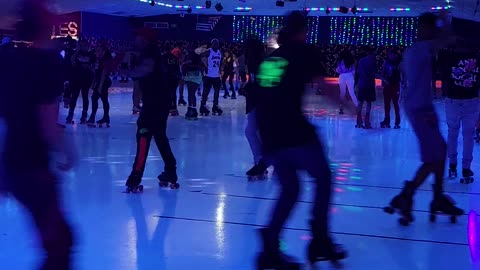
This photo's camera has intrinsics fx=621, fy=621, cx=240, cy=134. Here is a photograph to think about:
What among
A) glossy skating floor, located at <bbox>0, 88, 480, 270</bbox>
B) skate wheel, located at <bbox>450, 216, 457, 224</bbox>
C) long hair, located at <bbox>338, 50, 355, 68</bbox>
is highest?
long hair, located at <bbox>338, 50, 355, 68</bbox>

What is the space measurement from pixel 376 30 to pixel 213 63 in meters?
18.9

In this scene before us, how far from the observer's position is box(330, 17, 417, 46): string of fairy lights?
28.7 metres

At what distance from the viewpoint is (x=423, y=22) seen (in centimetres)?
412

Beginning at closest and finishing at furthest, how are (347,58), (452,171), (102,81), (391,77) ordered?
1. (452,171)
2. (102,81)
3. (391,77)
4. (347,58)

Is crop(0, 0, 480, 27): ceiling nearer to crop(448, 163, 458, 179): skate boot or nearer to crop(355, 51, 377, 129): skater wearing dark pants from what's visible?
crop(355, 51, 377, 129): skater wearing dark pants

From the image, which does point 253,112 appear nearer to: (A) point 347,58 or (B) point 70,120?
(B) point 70,120

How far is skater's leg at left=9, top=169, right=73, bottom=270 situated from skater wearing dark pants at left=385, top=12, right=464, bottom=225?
8.05 feet

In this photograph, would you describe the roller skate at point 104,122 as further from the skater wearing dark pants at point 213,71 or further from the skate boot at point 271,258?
the skate boot at point 271,258

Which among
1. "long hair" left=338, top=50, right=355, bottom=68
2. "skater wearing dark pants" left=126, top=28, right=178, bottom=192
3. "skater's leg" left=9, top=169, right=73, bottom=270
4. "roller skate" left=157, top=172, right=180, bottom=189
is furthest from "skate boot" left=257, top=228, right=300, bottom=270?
"long hair" left=338, top=50, right=355, bottom=68

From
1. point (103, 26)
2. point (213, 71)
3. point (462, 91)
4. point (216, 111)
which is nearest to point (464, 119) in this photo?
point (462, 91)

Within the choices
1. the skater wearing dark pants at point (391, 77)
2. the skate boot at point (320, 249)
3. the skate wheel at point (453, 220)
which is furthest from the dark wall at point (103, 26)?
the skate boot at point (320, 249)

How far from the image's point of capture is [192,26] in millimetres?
31203

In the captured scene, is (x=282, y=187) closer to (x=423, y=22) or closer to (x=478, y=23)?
(x=423, y=22)

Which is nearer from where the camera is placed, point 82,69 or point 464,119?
point 464,119
